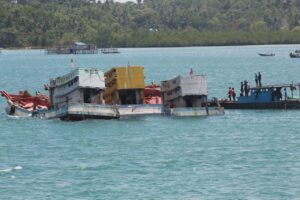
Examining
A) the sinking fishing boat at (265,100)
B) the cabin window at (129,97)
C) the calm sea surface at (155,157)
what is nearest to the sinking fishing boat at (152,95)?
the cabin window at (129,97)

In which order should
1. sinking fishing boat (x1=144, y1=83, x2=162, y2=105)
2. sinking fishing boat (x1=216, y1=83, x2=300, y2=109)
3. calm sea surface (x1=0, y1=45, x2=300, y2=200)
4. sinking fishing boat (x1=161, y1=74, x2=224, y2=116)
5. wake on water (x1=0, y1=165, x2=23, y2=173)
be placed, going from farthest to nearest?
1. sinking fishing boat (x1=144, y1=83, x2=162, y2=105)
2. sinking fishing boat (x1=216, y1=83, x2=300, y2=109)
3. sinking fishing boat (x1=161, y1=74, x2=224, y2=116)
4. wake on water (x1=0, y1=165, x2=23, y2=173)
5. calm sea surface (x1=0, y1=45, x2=300, y2=200)

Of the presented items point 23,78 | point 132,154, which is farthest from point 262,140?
point 23,78

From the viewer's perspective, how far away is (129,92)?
294 feet

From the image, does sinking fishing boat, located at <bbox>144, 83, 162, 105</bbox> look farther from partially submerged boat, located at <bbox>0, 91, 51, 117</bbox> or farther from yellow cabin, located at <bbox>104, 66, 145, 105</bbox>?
partially submerged boat, located at <bbox>0, 91, 51, 117</bbox>

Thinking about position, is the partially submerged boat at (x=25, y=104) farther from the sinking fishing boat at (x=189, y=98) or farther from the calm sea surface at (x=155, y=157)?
the sinking fishing boat at (x=189, y=98)

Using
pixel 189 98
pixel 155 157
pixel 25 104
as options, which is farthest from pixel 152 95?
pixel 155 157

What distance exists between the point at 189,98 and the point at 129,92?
489cm

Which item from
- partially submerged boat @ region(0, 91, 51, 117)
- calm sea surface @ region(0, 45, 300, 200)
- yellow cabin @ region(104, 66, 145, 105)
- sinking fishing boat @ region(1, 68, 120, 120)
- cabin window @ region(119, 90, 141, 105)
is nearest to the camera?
calm sea surface @ region(0, 45, 300, 200)

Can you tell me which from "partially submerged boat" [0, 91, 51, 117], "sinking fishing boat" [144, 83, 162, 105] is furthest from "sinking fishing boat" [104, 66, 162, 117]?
"partially submerged boat" [0, 91, 51, 117]

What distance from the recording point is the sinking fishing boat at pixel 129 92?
8744cm

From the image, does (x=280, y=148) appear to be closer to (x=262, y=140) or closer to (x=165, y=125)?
(x=262, y=140)

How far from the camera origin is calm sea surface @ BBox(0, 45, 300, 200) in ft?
176

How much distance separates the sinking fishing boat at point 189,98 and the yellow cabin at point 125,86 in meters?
2.69

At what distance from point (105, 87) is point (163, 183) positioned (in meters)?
34.3
